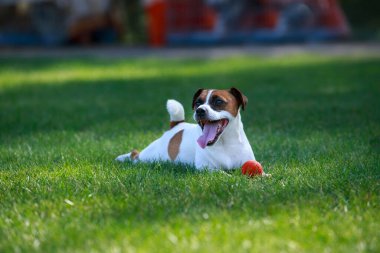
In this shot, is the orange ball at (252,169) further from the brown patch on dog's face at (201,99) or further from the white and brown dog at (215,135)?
the brown patch on dog's face at (201,99)

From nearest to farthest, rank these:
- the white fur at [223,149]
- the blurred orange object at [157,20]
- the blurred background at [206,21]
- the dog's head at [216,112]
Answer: the dog's head at [216,112], the white fur at [223,149], the blurred orange object at [157,20], the blurred background at [206,21]

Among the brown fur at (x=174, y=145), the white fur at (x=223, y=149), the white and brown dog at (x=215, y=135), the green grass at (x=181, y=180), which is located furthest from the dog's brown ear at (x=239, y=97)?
the brown fur at (x=174, y=145)

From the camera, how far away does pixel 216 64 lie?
17.9 metres

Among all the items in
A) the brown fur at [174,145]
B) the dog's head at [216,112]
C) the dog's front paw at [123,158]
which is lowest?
the dog's front paw at [123,158]

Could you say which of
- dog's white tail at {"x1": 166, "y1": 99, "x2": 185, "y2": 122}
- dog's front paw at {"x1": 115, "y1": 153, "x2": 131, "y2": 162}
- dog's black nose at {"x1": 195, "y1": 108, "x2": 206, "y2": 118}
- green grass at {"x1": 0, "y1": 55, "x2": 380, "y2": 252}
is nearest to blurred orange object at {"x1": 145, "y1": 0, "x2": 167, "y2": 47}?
green grass at {"x1": 0, "y1": 55, "x2": 380, "y2": 252}

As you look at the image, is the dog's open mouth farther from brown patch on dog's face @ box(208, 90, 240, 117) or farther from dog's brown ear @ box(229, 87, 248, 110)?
dog's brown ear @ box(229, 87, 248, 110)

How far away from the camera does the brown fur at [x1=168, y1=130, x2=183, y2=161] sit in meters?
6.82

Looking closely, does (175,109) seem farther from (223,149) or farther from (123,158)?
(223,149)

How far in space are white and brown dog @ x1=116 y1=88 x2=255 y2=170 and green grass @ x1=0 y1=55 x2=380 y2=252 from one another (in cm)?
26

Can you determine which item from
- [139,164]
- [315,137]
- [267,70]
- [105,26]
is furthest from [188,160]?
[105,26]

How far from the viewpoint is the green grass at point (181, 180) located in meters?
4.33

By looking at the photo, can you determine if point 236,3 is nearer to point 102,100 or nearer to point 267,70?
point 267,70

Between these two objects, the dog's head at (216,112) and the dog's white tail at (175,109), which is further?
the dog's white tail at (175,109)

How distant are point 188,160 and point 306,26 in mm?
17861
